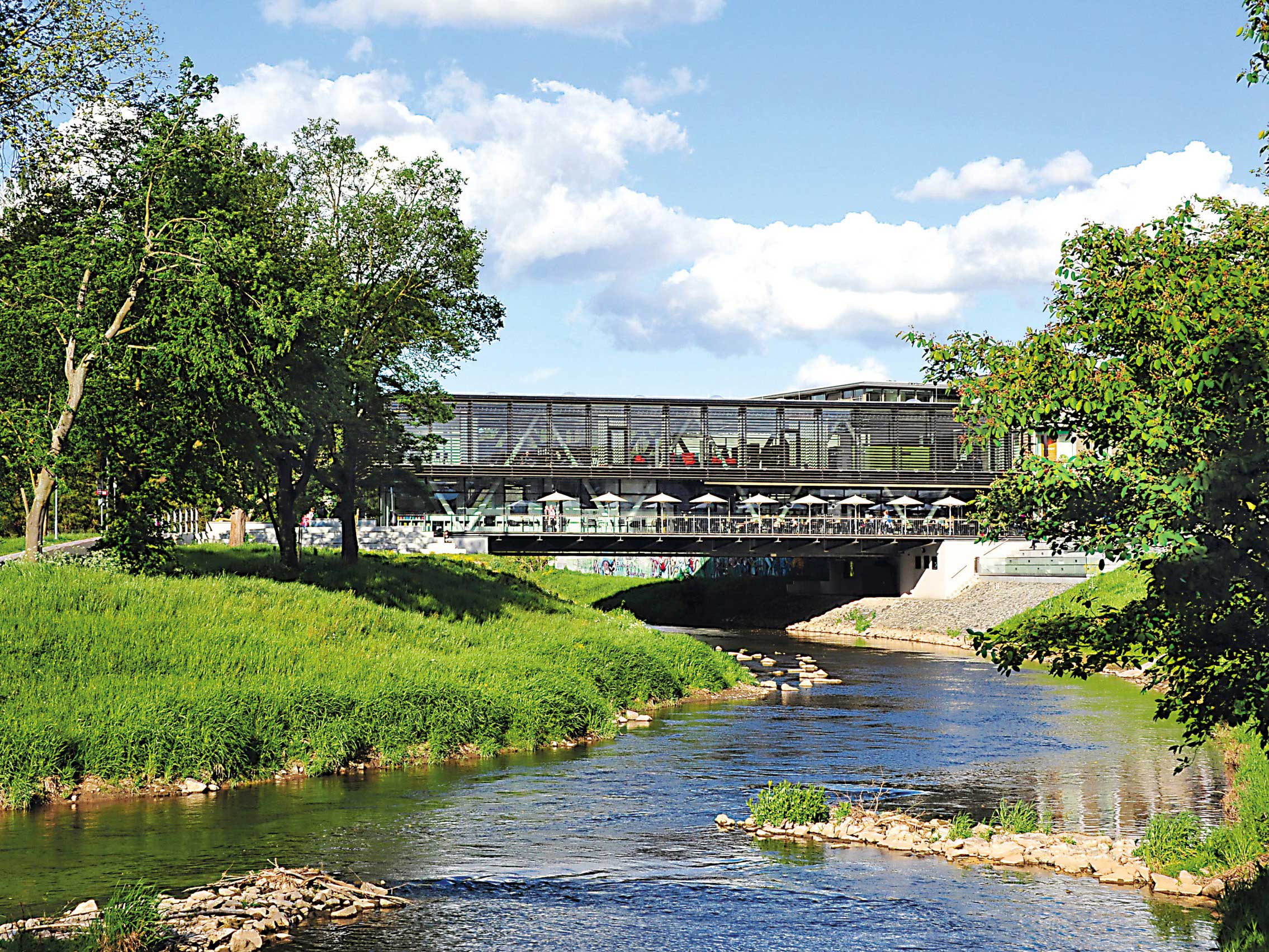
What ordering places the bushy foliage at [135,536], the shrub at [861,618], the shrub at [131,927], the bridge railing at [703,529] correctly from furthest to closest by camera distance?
the shrub at [861,618] → the bridge railing at [703,529] → the bushy foliage at [135,536] → the shrub at [131,927]

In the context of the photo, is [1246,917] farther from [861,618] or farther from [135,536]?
[861,618]

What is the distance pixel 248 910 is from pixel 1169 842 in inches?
525

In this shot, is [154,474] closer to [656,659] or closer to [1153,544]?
[656,659]

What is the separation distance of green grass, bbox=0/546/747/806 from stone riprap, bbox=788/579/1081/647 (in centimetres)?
3454

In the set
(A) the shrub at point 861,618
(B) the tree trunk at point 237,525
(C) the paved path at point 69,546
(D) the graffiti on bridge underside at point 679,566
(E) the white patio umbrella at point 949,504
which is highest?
(E) the white patio umbrella at point 949,504

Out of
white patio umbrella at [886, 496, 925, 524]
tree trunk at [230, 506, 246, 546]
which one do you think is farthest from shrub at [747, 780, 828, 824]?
white patio umbrella at [886, 496, 925, 524]

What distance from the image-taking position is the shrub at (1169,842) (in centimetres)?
1916

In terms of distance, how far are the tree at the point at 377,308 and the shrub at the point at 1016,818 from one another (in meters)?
27.1

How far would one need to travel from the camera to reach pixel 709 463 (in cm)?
9719

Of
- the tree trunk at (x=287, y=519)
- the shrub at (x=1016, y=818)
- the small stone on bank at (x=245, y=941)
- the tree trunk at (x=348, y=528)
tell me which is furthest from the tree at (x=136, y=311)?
the shrub at (x=1016, y=818)

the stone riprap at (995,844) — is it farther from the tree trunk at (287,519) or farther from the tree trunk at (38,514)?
the tree trunk at (287,519)

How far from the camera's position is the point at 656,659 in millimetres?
43094

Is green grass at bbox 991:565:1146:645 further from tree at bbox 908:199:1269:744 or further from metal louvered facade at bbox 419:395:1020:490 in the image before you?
tree at bbox 908:199:1269:744

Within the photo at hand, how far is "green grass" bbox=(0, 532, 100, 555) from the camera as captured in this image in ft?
169
